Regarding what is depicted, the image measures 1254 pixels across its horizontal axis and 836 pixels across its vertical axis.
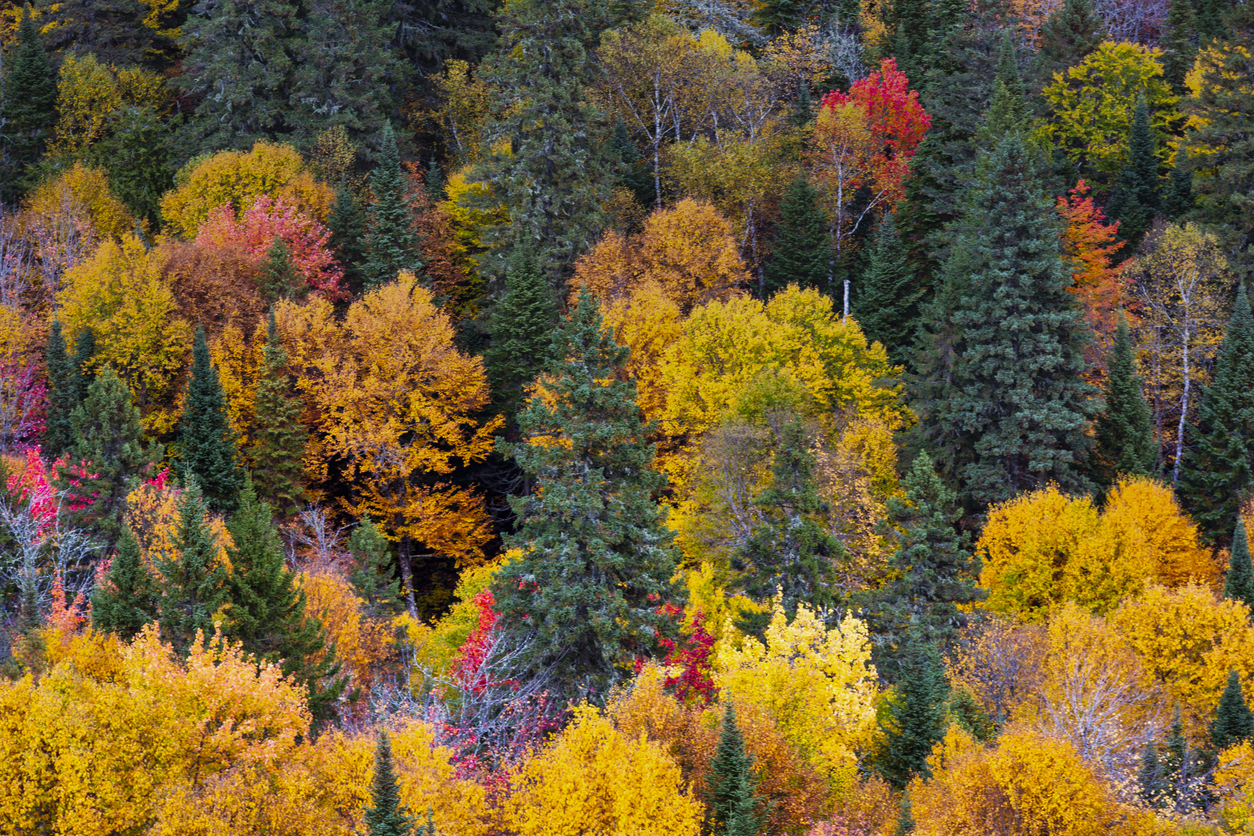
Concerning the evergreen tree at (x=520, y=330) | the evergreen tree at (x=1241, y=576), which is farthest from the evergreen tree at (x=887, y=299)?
the evergreen tree at (x=1241, y=576)

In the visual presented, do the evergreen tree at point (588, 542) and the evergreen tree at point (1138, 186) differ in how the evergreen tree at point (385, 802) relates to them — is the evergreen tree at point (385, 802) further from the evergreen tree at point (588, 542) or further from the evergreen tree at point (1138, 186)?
the evergreen tree at point (1138, 186)

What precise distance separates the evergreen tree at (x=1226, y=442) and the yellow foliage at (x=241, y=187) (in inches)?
1817

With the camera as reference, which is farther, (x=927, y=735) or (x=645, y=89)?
(x=645, y=89)

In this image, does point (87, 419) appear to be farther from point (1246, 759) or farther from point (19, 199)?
point (1246, 759)

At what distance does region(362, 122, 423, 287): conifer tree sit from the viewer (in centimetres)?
6800

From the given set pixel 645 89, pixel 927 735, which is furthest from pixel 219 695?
pixel 645 89

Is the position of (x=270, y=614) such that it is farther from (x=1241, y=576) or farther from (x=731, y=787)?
(x=1241, y=576)

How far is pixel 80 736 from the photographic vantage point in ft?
104

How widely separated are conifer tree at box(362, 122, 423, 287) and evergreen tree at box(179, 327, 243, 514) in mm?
12327

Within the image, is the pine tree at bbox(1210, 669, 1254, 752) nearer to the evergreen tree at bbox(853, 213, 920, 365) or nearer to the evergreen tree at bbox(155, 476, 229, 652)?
the evergreen tree at bbox(853, 213, 920, 365)

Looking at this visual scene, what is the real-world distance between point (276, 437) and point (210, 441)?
12.6 ft

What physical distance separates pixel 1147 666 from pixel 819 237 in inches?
1257

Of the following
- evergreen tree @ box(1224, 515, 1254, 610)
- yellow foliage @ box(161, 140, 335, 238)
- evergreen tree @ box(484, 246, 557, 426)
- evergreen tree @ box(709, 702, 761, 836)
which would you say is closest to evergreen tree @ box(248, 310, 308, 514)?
evergreen tree @ box(484, 246, 557, 426)

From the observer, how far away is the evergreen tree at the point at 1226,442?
181 ft
